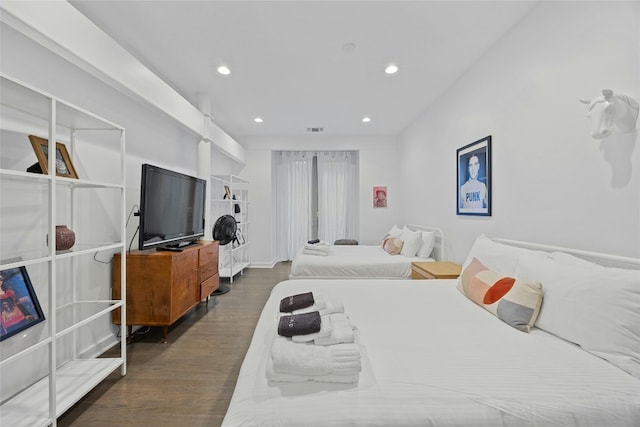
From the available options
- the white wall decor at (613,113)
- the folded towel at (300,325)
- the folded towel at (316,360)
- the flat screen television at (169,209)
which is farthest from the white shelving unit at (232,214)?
the white wall decor at (613,113)

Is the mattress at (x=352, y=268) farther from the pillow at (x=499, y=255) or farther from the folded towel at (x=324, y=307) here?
the folded towel at (x=324, y=307)

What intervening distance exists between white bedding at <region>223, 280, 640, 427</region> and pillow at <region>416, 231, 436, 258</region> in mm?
2130

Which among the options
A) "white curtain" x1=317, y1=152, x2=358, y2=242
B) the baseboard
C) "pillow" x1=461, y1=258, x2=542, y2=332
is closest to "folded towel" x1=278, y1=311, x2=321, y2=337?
"pillow" x1=461, y1=258, x2=542, y2=332

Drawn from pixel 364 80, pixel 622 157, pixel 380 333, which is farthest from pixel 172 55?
pixel 622 157

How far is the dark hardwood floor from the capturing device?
1.60 m

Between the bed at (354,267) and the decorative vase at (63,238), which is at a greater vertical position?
the decorative vase at (63,238)

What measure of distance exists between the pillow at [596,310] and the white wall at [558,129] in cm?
39

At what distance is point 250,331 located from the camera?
106 inches

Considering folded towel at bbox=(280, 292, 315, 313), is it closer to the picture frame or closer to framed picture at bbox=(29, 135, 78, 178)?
framed picture at bbox=(29, 135, 78, 178)

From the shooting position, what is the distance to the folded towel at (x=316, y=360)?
0.98 meters

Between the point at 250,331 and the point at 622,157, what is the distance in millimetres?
3035

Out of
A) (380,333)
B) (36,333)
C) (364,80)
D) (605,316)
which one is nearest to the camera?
(605,316)

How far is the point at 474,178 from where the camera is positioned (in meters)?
2.80

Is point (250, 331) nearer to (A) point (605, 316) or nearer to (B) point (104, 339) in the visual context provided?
(B) point (104, 339)
